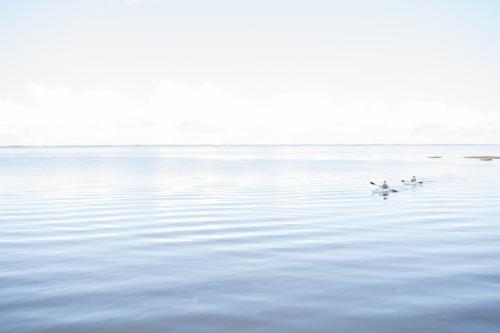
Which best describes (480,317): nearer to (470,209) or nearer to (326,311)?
(326,311)

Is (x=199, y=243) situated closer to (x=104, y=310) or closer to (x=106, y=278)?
(x=106, y=278)

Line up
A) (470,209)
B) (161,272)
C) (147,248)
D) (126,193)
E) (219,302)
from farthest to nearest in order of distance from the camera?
(126,193) < (470,209) < (147,248) < (161,272) < (219,302)

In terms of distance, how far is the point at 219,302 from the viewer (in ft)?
54.0

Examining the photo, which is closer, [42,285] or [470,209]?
[42,285]

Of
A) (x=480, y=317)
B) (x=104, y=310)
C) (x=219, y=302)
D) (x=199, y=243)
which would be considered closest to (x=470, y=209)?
(x=199, y=243)

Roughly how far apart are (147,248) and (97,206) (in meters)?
21.2

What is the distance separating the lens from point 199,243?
86.8 ft

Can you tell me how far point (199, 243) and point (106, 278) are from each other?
7.58 m

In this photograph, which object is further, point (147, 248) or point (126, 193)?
point (126, 193)

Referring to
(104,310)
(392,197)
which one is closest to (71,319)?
(104,310)

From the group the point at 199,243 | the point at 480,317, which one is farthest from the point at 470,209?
the point at 480,317

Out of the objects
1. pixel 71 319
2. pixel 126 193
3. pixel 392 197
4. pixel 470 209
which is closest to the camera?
pixel 71 319

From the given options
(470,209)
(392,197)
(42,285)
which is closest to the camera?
(42,285)

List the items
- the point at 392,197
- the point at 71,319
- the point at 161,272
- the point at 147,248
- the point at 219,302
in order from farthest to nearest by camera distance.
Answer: the point at 392,197 < the point at 147,248 < the point at 161,272 < the point at 219,302 < the point at 71,319
